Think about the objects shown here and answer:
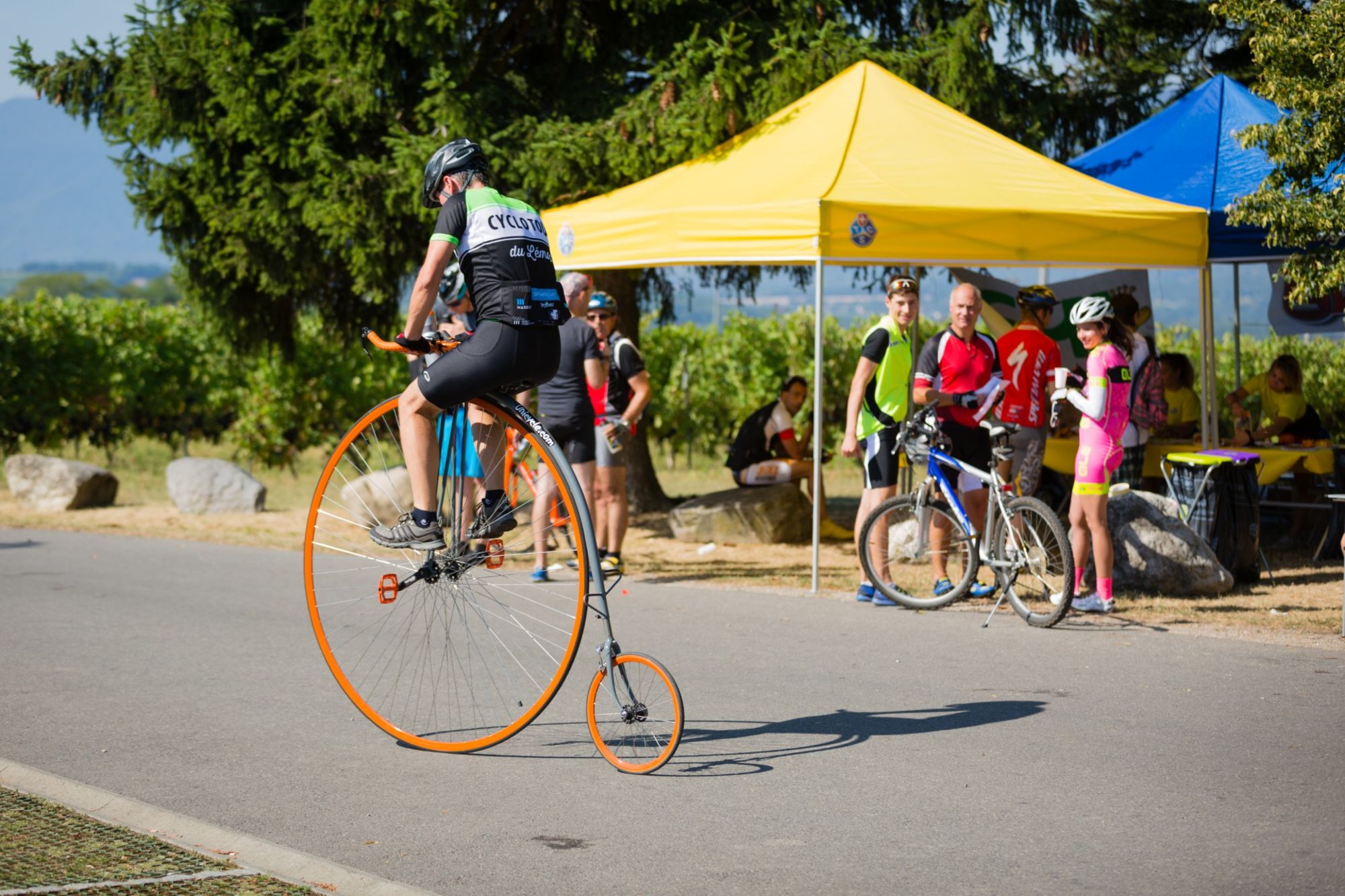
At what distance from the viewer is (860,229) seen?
33.8 feet

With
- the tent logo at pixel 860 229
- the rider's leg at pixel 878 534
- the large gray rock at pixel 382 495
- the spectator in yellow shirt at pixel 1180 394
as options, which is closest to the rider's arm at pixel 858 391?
the rider's leg at pixel 878 534

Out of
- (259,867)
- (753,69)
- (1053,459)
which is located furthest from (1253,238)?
(259,867)

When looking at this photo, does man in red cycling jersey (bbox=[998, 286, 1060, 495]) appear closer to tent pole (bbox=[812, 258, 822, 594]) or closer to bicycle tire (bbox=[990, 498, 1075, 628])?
tent pole (bbox=[812, 258, 822, 594])

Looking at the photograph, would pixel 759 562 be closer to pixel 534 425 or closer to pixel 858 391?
pixel 858 391

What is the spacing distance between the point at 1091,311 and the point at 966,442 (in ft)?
4.19

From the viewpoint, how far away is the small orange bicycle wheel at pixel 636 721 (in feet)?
18.0

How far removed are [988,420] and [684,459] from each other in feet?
51.6

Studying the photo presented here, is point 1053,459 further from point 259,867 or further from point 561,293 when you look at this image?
point 259,867

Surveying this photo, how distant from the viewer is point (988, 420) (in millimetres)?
9523

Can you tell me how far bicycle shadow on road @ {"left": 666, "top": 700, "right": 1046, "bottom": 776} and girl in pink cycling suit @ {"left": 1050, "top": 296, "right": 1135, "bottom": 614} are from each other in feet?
8.21

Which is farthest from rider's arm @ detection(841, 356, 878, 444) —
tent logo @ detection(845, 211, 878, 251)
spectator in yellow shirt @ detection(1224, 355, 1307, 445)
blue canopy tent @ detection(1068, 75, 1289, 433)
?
spectator in yellow shirt @ detection(1224, 355, 1307, 445)

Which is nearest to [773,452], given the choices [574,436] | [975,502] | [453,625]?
[574,436]

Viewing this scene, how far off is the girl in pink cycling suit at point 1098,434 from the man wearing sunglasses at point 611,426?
3.27 meters

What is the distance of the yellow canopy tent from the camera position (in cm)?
1038
